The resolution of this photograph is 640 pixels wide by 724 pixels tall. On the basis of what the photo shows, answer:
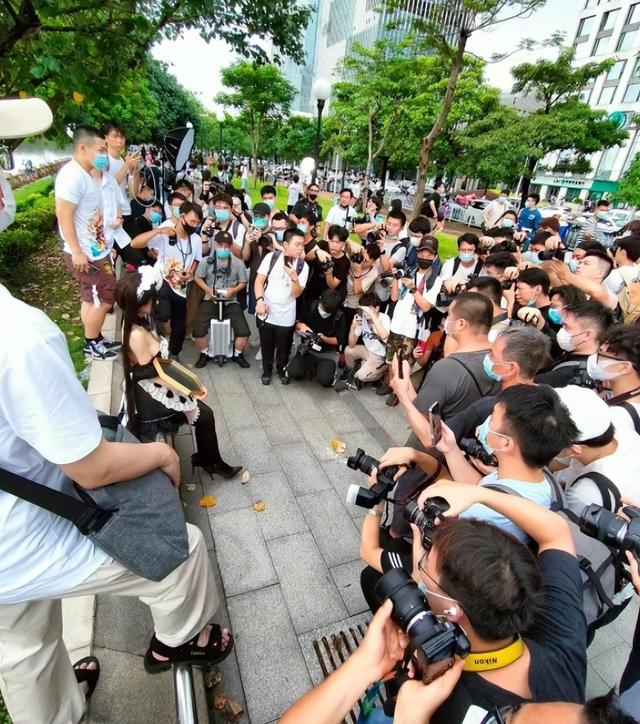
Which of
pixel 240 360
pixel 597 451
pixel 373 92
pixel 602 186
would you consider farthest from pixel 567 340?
pixel 602 186

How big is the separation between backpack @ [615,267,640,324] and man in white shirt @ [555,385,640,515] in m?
2.73

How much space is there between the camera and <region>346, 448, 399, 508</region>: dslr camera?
202 centimetres

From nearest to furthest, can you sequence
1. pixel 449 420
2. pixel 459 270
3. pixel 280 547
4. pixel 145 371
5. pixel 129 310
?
pixel 449 420 < pixel 129 310 < pixel 145 371 < pixel 280 547 < pixel 459 270

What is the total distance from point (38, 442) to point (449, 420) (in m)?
2.18

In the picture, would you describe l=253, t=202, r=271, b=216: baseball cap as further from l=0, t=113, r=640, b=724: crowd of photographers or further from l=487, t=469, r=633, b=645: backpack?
l=487, t=469, r=633, b=645: backpack

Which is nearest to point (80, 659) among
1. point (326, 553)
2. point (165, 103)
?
point (326, 553)

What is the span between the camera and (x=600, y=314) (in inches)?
120

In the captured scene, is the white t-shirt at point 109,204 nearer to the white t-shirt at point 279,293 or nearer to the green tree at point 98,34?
the green tree at point 98,34

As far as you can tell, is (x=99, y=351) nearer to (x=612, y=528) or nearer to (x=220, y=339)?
(x=220, y=339)

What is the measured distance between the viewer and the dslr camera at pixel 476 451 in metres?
2.18

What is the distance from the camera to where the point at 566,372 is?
10.1ft

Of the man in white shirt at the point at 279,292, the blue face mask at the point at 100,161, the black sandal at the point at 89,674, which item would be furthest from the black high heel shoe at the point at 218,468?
the blue face mask at the point at 100,161

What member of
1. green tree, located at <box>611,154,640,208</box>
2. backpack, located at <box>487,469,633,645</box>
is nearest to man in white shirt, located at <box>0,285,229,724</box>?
backpack, located at <box>487,469,633,645</box>

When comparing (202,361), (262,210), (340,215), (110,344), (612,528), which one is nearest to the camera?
(612,528)
